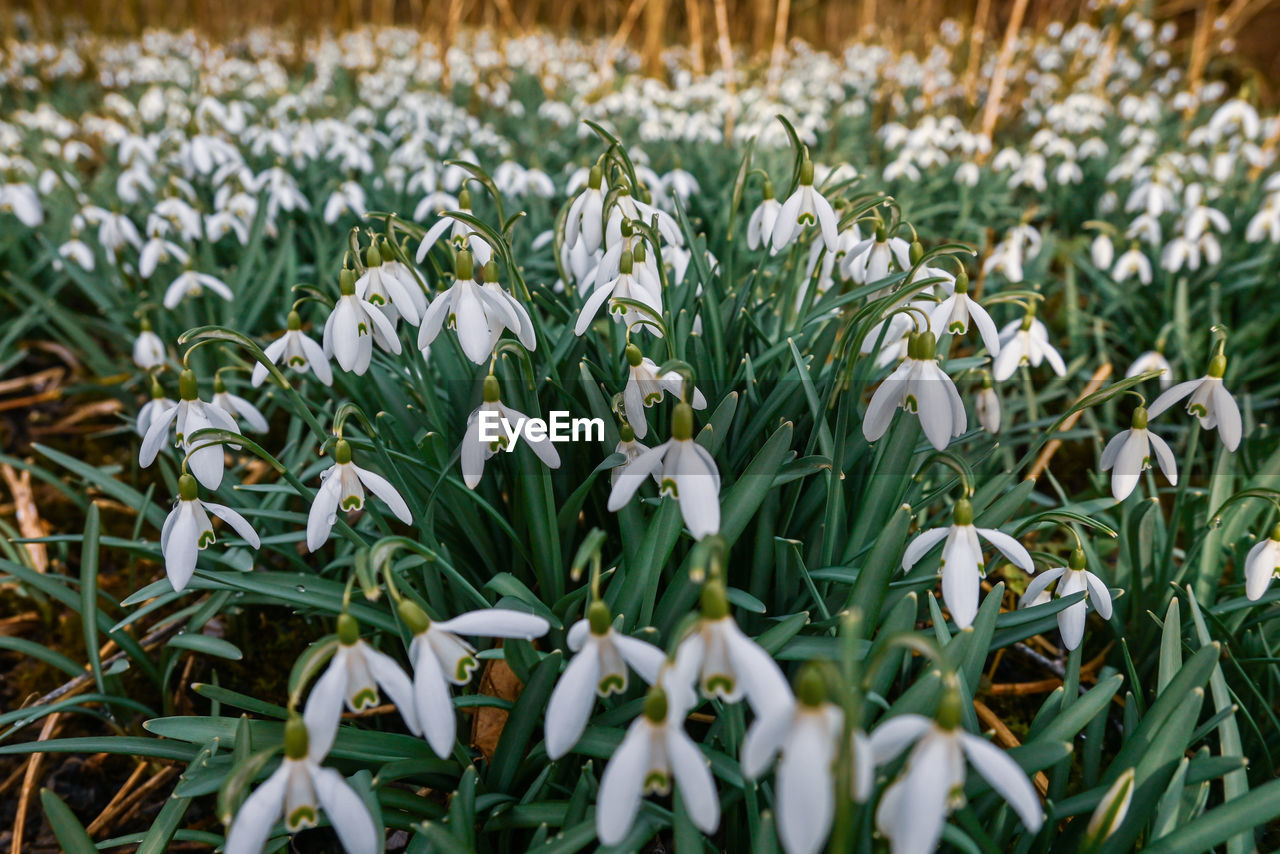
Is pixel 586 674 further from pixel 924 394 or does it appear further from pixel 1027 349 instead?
pixel 1027 349

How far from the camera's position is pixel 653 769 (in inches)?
22.5

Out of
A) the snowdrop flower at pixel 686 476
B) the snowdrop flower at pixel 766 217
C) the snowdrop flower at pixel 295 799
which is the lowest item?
the snowdrop flower at pixel 295 799

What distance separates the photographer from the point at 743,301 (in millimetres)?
1432

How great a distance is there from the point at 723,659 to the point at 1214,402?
2.65ft

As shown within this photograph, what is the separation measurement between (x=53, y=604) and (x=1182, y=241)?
2.76 m

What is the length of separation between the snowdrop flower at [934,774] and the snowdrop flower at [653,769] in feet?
0.38

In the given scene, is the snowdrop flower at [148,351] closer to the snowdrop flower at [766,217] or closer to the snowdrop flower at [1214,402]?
the snowdrop flower at [766,217]

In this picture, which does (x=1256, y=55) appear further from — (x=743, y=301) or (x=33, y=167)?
(x=33, y=167)

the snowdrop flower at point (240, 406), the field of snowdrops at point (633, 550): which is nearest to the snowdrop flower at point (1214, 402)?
the field of snowdrops at point (633, 550)

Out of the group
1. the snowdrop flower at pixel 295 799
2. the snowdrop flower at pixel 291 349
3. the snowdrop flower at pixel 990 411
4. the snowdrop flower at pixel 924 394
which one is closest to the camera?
the snowdrop flower at pixel 295 799

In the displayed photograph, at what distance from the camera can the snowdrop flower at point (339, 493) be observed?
2.86ft

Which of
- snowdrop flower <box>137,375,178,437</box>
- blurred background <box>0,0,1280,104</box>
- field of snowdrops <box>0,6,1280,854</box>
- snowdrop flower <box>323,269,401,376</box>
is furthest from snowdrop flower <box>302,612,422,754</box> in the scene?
blurred background <box>0,0,1280,104</box>

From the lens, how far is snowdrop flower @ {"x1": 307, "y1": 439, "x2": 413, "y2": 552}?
0.87 metres

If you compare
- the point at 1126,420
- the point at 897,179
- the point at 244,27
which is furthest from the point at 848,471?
the point at 244,27
